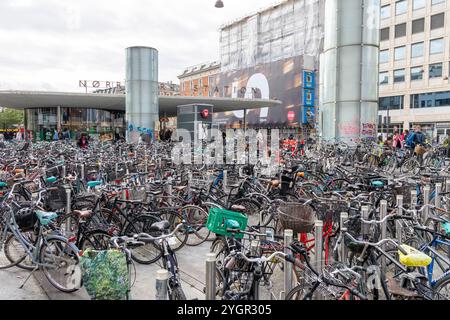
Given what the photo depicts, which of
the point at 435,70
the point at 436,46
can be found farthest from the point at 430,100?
the point at 436,46

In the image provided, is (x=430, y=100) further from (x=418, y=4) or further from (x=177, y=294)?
(x=177, y=294)

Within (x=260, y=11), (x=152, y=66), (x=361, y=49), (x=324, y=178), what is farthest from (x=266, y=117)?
(x=324, y=178)

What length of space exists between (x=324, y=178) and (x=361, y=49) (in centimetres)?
956

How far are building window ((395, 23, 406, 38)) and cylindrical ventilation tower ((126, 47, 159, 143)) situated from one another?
3221 centimetres

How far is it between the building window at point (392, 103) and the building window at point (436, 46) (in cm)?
583

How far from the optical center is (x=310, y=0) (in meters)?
36.8

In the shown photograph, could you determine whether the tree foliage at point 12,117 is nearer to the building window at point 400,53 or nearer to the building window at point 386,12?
the building window at point 386,12

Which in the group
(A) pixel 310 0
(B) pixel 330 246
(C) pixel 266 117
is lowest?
(B) pixel 330 246

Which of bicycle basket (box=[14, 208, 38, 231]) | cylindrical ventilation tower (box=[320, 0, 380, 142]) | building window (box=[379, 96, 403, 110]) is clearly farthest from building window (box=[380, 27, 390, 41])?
bicycle basket (box=[14, 208, 38, 231])

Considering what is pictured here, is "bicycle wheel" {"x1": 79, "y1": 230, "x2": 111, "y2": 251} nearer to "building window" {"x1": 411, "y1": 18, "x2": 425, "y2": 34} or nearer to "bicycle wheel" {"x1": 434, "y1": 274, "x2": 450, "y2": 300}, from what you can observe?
"bicycle wheel" {"x1": 434, "y1": 274, "x2": 450, "y2": 300}

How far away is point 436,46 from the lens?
131 feet

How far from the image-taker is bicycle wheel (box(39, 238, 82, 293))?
4.07 meters

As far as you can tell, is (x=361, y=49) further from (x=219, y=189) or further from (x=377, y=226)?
(x=377, y=226)

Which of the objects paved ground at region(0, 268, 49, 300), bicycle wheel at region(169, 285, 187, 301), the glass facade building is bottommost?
paved ground at region(0, 268, 49, 300)
